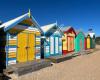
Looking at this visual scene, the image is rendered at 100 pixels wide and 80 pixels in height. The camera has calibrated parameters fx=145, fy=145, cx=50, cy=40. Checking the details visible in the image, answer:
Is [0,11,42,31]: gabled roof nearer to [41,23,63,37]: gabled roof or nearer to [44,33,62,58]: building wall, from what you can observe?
[41,23,63,37]: gabled roof

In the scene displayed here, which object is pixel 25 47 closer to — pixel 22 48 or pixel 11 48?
pixel 22 48

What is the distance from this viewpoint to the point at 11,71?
30.4 feet

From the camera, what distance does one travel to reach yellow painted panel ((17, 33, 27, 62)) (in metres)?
11.0

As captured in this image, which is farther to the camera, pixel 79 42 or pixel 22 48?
pixel 79 42

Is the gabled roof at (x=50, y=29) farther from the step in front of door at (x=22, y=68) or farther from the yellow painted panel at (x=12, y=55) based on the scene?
the yellow painted panel at (x=12, y=55)

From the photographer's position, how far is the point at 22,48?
1131cm

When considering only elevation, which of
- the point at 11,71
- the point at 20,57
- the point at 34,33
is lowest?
the point at 11,71

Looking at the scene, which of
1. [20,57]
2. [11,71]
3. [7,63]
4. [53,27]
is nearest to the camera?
[11,71]

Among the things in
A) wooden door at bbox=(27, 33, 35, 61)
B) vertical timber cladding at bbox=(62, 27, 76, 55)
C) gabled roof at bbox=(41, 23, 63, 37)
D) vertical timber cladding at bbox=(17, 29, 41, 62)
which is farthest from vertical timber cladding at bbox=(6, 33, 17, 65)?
vertical timber cladding at bbox=(62, 27, 76, 55)

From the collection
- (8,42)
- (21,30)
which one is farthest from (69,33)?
(8,42)

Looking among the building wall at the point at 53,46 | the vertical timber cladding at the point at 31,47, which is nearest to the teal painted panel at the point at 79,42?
the building wall at the point at 53,46

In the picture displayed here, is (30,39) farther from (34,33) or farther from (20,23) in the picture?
(20,23)

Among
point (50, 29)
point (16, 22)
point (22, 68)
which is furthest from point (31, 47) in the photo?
point (50, 29)

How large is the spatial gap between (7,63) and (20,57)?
49.5 inches
